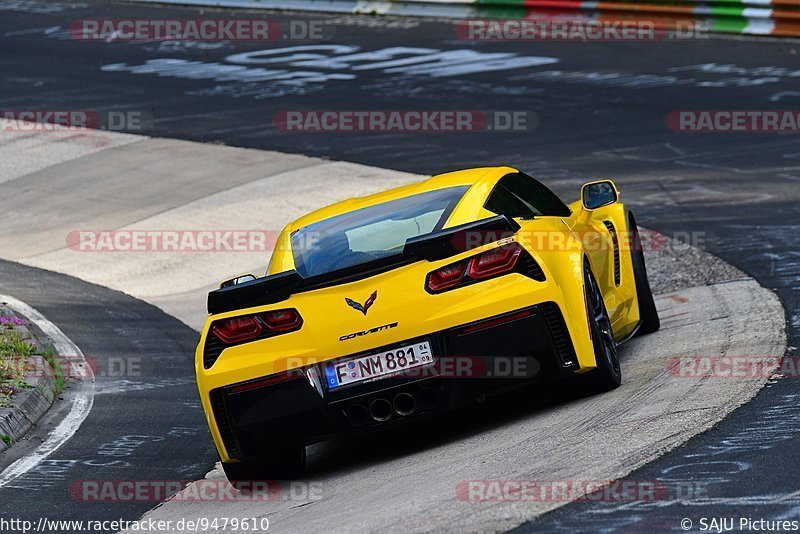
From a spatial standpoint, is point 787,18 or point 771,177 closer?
point 771,177

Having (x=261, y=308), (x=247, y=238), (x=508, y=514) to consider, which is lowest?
(x=247, y=238)

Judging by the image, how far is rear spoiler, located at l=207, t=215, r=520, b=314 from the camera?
6.51m

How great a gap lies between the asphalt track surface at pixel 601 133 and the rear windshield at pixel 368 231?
1.33 metres

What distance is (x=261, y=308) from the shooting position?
21.3ft

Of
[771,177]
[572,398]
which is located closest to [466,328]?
[572,398]

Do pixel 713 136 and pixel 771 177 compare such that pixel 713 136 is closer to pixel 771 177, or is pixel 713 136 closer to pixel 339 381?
pixel 771 177

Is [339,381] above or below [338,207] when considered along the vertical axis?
below

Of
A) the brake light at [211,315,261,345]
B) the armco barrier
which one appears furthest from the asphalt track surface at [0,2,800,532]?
the brake light at [211,315,261,345]

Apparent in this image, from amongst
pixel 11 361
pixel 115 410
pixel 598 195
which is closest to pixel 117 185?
pixel 11 361

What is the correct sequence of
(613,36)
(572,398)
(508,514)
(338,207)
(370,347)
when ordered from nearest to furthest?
(508,514), (370,347), (572,398), (338,207), (613,36)

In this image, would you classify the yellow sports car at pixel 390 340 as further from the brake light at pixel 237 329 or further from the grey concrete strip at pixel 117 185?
the grey concrete strip at pixel 117 185

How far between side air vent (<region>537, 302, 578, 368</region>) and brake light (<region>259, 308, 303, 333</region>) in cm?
112

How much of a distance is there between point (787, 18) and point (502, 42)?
4.60 meters

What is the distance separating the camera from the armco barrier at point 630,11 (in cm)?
2008
